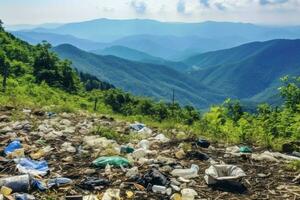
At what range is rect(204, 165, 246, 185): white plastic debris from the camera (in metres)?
6.98

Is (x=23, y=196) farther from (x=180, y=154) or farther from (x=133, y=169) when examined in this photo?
(x=180, y=154)

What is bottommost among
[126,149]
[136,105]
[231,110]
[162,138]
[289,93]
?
[136,105]

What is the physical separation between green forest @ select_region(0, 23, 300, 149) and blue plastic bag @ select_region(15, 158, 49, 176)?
492cm

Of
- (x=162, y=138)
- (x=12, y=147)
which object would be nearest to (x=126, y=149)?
(x=162, y=138)

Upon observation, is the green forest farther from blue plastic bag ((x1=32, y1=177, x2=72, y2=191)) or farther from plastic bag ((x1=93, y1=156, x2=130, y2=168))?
blue plastic bag ((x1=32, y1=177, x2=72, y2=191))

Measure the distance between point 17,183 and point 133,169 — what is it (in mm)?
1893

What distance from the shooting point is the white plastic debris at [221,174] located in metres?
6.98

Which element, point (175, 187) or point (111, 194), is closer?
point (111, 194)

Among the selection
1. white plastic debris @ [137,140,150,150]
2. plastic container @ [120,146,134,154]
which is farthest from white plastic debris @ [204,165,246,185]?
white plastic debris @ [137,140,150,150]

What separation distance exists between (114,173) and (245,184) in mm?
2098

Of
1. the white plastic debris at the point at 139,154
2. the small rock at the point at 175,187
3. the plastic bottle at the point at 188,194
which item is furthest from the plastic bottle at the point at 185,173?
the white plastic debris at the point at 139,154

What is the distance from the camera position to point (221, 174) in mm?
7340

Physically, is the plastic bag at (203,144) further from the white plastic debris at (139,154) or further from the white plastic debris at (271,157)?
the white plastic debris at (139,154)

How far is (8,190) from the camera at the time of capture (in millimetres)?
6395
